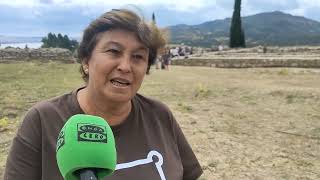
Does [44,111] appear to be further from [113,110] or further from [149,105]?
[149,105]

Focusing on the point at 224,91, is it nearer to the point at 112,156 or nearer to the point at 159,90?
the point at 159,90

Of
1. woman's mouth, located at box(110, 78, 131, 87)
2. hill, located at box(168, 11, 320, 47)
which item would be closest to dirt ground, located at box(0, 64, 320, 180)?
woman's mouth, located at box(110, 78, 131, 87)

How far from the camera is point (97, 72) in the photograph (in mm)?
2104

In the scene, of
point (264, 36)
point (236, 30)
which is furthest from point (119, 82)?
point (264, 36)

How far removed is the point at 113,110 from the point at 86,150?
2.89 ft

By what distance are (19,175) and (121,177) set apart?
1.27ft

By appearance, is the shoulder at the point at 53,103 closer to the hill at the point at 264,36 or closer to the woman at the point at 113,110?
the woman at the point at 113,110

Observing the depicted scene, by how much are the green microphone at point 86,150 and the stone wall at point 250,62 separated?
55.7 feet

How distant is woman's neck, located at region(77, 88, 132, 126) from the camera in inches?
85.8

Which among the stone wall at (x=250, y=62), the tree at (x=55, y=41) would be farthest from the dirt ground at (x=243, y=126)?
the tree at (x=55, y=41)

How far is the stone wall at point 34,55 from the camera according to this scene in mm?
22094

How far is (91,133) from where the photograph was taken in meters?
1.38

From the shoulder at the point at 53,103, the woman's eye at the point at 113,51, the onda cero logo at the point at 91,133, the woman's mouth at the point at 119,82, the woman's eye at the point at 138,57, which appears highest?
the woman's eye at the point at 113,51

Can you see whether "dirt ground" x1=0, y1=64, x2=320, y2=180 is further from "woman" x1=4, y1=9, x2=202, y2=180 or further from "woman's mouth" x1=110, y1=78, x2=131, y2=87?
"woman's mouth" x1=110, y1=78, x2=131, y2=87
